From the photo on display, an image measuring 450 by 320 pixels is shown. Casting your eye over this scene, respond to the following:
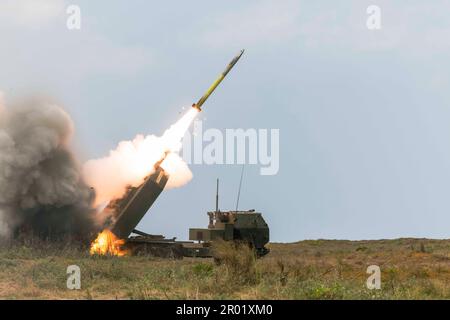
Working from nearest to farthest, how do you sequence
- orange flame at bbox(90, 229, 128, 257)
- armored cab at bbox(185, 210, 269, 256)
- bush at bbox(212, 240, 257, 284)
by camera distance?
bush at bbox(212, 240, 257, 284), armored cab at bbox(185, 210, 269, 256), orange flame at bbox(90, 229, 128, 257)

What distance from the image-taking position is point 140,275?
18.3m

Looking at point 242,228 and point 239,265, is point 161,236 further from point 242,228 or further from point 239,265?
point 239,265

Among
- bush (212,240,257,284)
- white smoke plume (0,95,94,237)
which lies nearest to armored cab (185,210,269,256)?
white smoke plume (0,95,94,237)

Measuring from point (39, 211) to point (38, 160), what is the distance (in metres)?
2.16

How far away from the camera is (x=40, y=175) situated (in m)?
27.2

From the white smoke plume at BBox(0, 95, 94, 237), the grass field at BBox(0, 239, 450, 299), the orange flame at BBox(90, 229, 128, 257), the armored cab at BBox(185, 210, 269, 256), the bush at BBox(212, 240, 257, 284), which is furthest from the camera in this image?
the orange flame at BBox(90, 229, 128, 257)

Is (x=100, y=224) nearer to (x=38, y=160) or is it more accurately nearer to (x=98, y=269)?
(x=38, y=160)

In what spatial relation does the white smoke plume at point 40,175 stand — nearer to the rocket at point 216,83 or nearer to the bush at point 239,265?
the rocket at point 216,83

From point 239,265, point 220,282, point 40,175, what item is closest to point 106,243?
point 40,175

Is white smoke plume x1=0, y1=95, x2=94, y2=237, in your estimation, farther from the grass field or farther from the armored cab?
the armored cab

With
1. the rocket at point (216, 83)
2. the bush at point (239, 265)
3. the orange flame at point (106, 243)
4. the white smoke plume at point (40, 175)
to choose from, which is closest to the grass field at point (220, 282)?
the bush at point (239, 265)

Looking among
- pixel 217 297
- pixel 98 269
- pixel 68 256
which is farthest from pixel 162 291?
pixel 68 256

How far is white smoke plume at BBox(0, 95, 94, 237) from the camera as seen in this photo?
26547mm
